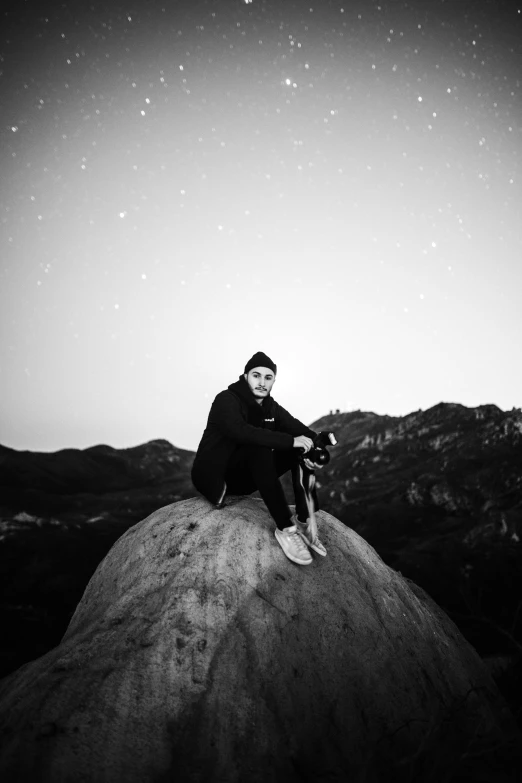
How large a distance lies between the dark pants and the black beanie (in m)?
1.16

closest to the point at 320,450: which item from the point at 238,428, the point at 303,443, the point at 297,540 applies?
the point at 303,443

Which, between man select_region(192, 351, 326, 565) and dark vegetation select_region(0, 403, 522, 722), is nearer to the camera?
man select_region(192, 351, 326, 565)

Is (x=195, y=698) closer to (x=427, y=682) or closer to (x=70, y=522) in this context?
(x=427, y=682)

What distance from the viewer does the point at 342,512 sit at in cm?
6862

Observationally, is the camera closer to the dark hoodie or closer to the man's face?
the dark hoodie

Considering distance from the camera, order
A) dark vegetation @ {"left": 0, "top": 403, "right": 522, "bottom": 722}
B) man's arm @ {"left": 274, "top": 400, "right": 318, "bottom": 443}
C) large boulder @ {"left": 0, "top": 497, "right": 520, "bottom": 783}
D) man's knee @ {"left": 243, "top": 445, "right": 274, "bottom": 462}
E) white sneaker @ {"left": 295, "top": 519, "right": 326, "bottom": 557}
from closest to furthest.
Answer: large boulder @ {"left": 0, "top": 497, "right": 520, "bottom": 783} < man's knee @ {"left": 243, "top": 445, "right": 274, "bottom": 462} < white sneaker @ {"left": 295, "top": 519, "right": 326, "bottom": 557} < man's arm @ {"left": 274, "top": 400, "right": 318, "bottom": 443} < dark vegetation @ {"left": 0, "top": 403, "right": 522, "bottom": 722}

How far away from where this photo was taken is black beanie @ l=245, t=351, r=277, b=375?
561cm

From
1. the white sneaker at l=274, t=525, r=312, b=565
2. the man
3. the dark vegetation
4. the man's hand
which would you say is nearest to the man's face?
the man

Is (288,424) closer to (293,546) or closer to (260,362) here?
(260,362)

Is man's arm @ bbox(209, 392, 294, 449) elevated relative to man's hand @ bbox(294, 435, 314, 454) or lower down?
elevated

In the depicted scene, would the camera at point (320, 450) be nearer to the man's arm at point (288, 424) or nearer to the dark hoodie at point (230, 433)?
the dark hoodie at point (230, 433)

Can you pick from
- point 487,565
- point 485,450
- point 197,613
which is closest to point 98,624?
point 197,613

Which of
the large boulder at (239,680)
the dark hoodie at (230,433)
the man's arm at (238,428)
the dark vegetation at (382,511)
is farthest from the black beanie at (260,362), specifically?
the dark vegetation at (382,511)

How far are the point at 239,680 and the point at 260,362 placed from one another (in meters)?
3.68
